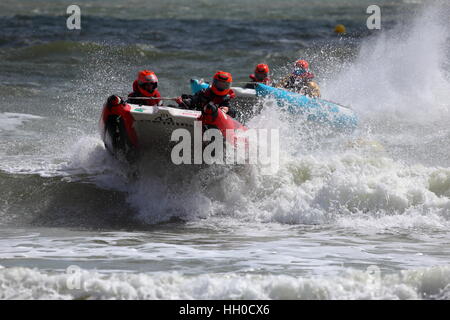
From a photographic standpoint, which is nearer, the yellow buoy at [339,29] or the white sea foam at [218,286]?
the white sea foam at [218,286]

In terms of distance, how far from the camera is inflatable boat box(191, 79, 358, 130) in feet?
41.9

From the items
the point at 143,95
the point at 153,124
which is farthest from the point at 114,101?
the point at 143,95

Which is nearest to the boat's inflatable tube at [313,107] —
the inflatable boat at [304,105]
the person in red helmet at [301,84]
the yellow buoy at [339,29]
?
the inflatable boat at [304,105]

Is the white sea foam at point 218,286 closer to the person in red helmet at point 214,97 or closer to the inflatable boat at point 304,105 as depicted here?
the person in red helmet at point 214,97

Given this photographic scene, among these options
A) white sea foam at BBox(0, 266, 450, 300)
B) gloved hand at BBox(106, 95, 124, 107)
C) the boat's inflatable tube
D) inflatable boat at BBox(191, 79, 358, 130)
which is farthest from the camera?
the boat's inflatable tube

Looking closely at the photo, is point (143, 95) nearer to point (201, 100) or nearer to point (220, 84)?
point (201, 100)

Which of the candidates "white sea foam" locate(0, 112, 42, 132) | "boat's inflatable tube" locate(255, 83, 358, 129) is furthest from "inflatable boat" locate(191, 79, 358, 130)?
"white sea foam" locate(0, 112, 42, 132)

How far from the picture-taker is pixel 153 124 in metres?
10.0

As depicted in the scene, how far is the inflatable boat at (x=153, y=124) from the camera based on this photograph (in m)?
9.93

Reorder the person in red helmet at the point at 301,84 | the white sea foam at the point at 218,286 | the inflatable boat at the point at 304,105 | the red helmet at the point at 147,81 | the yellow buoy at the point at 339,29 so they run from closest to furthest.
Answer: the white sea foam at the point at 218,286 → the red helmet at the point at 147,81 → the inflatable boat at the point at 304,105 → the person in red helmet at the point at 301,84 → the yellow buoy at the point at 339,29

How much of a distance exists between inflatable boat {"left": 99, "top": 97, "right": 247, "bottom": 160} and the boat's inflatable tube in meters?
2.80

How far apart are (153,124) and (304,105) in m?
4.14

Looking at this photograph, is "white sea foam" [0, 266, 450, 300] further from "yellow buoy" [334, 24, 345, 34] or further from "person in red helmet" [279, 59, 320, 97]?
"yellow buoy" [334, 24, 345, 34]

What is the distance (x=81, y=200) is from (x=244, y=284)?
452cm
